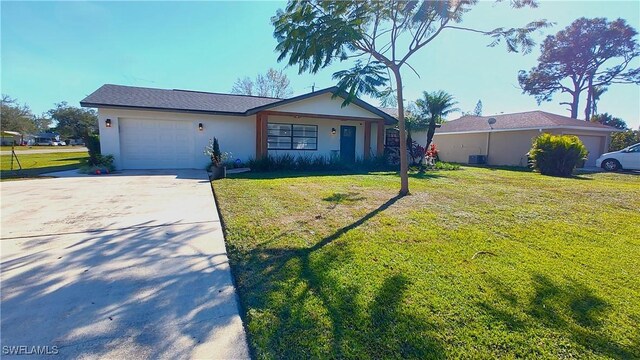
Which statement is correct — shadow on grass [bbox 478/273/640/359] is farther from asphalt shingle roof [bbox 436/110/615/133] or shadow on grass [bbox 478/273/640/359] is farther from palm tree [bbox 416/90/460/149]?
asphalt shingle roof [bbox 436/110/615/133]

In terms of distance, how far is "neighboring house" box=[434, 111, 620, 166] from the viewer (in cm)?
1781

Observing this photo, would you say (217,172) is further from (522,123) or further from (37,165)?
(522,123)

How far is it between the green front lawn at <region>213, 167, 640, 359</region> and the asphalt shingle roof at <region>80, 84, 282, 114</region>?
31.9 ft

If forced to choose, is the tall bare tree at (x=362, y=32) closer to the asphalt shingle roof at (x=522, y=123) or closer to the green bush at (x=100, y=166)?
the green bush at (x=100, y=166)

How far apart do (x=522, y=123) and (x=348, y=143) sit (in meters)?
12.2

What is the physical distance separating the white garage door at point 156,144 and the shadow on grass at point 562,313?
14.4 meters

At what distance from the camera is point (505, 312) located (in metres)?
2.53

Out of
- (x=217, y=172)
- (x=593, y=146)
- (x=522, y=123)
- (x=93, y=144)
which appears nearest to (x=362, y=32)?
(x=217, y=172)

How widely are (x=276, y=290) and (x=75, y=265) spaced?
2.58 meters

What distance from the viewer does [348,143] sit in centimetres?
1705

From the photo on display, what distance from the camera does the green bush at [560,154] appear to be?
12.5 meters

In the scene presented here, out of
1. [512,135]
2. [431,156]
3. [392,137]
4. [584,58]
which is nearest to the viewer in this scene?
[431,156]

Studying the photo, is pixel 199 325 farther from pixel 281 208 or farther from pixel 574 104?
pixel 574 104

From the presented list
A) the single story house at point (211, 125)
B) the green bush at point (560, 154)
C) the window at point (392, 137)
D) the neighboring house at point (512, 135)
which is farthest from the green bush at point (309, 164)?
the neighboring house at point (512, 135)
